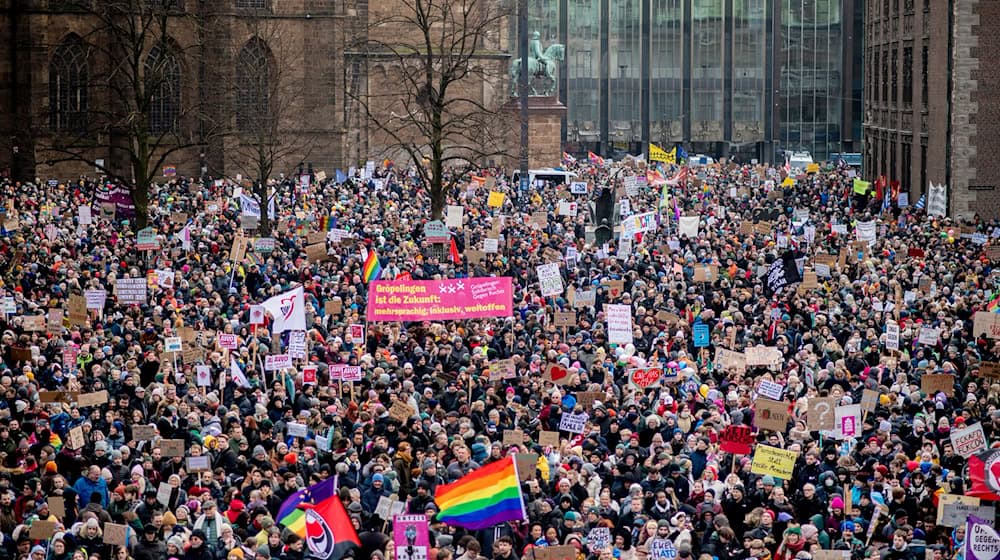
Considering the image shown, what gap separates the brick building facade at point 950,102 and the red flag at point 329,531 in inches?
1380

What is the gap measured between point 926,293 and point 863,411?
9510mm

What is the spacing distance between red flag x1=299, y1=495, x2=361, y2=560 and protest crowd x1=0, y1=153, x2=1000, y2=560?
2 cm

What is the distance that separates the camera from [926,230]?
38.1 meters

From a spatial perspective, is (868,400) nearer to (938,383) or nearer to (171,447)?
(938,383)

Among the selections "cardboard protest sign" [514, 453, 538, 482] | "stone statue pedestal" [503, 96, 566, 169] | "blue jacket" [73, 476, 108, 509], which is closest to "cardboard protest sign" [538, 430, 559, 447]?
"cardboard protest sign" [514, 453, 538, 482]

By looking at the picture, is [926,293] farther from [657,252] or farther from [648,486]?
[648,486]

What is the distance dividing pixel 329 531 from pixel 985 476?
6209 millimetres

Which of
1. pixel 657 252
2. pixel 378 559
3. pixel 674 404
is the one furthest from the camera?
pixel 657 252

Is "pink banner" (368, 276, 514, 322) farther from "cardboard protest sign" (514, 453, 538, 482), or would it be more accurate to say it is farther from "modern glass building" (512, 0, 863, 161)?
"modern glass building" (512, 0, 863, 161)

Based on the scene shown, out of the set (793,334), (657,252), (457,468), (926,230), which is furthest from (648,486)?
(926,230)

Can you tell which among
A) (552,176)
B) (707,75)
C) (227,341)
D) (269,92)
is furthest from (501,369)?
(707,75)

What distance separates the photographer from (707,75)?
Result: 90.8 m

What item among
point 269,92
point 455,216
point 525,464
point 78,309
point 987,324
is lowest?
point 525,464

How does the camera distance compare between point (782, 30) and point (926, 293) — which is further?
point (782, 30)
